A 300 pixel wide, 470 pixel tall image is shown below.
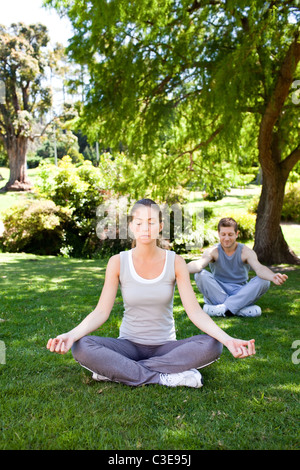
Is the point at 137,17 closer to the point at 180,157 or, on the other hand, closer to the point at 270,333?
the point at 180,157

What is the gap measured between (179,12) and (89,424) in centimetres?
830

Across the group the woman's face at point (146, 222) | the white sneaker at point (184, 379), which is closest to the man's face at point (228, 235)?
the woman's face at point (146, 222)

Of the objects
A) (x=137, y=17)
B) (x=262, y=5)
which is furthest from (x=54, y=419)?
(x=137, y=17)

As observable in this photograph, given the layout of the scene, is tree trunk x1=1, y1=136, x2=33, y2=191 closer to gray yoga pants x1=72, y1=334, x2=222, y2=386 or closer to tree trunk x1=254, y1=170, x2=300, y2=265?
tree trunk x1=254, y1=170, x2=300, y2=265

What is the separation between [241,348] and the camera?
2670mm

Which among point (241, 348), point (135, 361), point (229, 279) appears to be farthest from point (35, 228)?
point (241, 348)

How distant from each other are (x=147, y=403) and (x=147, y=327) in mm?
626

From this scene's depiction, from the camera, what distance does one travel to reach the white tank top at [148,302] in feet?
10.5

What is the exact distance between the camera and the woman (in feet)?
9.90

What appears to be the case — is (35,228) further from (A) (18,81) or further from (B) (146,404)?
(A) (18,81)

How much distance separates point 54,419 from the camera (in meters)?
2.51

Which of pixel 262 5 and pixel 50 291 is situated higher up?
pixel 262 5

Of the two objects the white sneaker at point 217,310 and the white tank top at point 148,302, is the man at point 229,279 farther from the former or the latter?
the white tank top at point 148,302

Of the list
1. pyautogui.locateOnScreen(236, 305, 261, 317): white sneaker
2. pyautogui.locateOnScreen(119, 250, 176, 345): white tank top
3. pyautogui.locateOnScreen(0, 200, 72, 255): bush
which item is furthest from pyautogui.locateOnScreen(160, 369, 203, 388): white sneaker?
pyautogui.locateOnScreen(0, 200, 72, 255): bush
